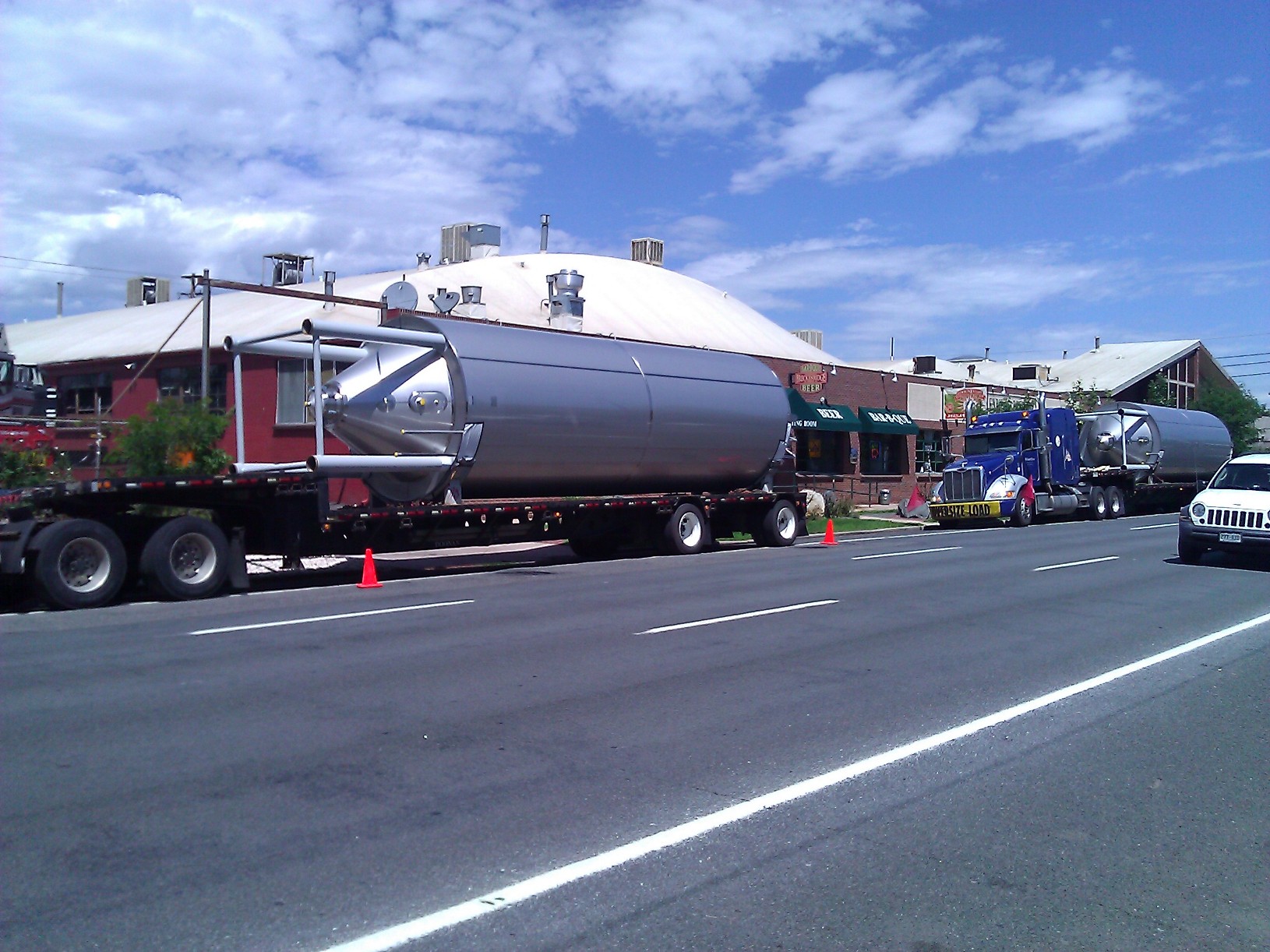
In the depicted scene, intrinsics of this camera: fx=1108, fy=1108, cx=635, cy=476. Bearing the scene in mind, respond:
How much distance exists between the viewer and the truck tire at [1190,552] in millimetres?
18828

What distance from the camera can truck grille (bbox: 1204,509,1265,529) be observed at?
17.6m

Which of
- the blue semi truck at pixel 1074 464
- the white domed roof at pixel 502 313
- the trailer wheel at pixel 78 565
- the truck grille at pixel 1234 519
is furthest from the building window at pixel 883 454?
the trailer wheel at pixel 78 565

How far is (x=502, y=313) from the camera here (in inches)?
1313

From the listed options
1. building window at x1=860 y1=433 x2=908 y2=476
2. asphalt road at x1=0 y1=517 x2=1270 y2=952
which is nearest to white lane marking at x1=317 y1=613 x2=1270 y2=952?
asphalt road at x1=0 y1=517 x2=1270 y2=952

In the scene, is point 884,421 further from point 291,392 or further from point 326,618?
point 326,618

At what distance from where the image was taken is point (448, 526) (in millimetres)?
17625

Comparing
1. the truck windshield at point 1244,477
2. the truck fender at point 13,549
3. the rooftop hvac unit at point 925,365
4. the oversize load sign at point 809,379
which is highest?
the rooftop hvac unit at point 925,365

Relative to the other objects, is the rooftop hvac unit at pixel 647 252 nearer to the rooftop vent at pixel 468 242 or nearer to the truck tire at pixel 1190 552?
the rooftop vent at pixel 468 242

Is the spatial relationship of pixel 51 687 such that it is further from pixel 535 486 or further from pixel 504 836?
pixel 535 486

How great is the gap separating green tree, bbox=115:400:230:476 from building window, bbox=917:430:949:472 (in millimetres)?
32574

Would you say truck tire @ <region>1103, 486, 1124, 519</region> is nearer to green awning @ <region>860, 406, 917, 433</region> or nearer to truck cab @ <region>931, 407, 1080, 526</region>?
truck cab @ <region>931, 407, 1080, 526</region>

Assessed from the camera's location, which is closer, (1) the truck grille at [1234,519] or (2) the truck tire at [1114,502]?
(1) the truck grille at [1234,519]

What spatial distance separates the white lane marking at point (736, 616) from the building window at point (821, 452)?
83.9 ft

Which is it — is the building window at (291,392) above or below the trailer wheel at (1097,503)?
above
